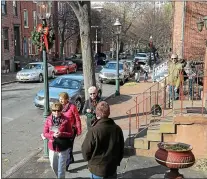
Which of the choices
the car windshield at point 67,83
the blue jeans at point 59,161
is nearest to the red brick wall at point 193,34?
the car windshield at point 67,83

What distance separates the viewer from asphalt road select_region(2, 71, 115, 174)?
28.4 ft

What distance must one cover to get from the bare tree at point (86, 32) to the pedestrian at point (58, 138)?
16.8 feet

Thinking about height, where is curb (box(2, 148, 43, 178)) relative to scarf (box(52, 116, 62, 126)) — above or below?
below

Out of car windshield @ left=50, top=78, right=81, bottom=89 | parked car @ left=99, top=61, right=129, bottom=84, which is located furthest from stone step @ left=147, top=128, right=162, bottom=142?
parked car @ left=99, top=61, right=129, bottom=84

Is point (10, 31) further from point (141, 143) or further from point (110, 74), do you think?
point (141, 143)

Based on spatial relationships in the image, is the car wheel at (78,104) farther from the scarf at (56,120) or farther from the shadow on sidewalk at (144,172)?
the scarf at (56,120)

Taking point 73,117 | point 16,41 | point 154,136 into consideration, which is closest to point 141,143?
point 154,136

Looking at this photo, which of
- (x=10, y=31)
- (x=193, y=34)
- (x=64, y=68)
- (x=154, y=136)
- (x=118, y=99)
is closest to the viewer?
(x=154, y=136)

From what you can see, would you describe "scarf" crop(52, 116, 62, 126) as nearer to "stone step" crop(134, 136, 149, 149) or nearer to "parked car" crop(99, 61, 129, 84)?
"stone step" crop(134, 136, 149, 149)

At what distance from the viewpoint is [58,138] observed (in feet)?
19.7

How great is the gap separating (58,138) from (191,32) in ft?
50.2

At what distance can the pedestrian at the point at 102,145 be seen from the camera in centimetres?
→ 479

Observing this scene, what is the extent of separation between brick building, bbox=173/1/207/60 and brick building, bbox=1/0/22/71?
17376mm

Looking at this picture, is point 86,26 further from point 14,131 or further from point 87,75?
point 14,131
